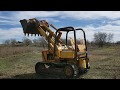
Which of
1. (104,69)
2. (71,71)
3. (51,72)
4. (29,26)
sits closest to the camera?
(71,71)

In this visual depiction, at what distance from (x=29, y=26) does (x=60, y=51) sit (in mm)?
2116

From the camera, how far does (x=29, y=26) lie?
11414 mm

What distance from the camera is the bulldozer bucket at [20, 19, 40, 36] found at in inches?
444

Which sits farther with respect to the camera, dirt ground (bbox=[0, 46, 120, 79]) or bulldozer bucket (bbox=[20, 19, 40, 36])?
bulldozer bucket (bbox=[20, 19, 40, 36])

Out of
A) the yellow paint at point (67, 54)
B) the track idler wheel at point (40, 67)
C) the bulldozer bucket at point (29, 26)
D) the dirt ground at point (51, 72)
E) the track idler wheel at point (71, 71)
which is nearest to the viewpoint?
the track idler wheel at point (71, 71)

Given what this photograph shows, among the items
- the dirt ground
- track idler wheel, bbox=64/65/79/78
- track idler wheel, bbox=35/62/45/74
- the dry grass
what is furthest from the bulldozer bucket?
the dry grass

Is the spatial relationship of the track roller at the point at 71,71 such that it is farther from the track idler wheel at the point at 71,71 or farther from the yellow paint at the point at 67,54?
the yellow paint at the point at 67,54

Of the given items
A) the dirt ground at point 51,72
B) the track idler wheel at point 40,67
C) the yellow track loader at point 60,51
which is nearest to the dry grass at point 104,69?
the dirt ground at point 51,72

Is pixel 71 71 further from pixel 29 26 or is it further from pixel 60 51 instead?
pixel 29 26

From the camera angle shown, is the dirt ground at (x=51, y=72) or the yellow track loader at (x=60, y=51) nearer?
the yellow track loader at (x=60, y=51)

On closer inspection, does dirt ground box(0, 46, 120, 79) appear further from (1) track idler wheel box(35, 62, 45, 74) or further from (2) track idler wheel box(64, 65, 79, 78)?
(2) track idler wheel box(64, 65, 79, 78)

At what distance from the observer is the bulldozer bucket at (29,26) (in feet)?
37.0

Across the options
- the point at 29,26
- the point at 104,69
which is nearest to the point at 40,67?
the point at 29,26
